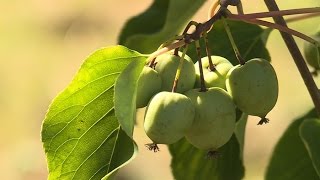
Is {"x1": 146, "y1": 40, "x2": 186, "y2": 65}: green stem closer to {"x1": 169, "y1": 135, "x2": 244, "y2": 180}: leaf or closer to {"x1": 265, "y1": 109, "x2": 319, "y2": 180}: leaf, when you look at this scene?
{"x1": 169, "y1": 135, "x2": 244, "y2": 180}: leaf

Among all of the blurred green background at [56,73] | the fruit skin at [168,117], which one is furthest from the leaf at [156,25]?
→ the blurred green background at [56,73]

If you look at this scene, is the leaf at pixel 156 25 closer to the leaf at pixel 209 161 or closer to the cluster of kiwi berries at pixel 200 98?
the cluster of kiwi berries at pixel 200 98

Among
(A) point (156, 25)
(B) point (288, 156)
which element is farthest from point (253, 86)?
(B) point (288, 156)

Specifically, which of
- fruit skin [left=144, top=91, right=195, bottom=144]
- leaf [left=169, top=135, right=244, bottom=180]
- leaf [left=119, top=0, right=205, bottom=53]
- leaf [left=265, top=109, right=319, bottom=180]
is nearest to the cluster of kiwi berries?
fruit skin [left=144, top=91, right=195, bottom=144]

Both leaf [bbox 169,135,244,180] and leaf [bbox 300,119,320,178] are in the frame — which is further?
leaf [bbox 169,135,244,180]

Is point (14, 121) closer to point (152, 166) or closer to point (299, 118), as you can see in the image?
point (152, 166)

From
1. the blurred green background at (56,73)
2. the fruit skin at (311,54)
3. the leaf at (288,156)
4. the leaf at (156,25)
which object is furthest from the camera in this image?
the blurred green background at (56,73)

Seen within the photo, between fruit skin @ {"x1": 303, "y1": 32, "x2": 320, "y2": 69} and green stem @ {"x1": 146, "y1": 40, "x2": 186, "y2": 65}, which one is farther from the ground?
green stem @ {"x1": 146, "y1": 40, "x2": 186, "y2": 65}

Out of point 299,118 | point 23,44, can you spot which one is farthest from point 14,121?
point 299,118
